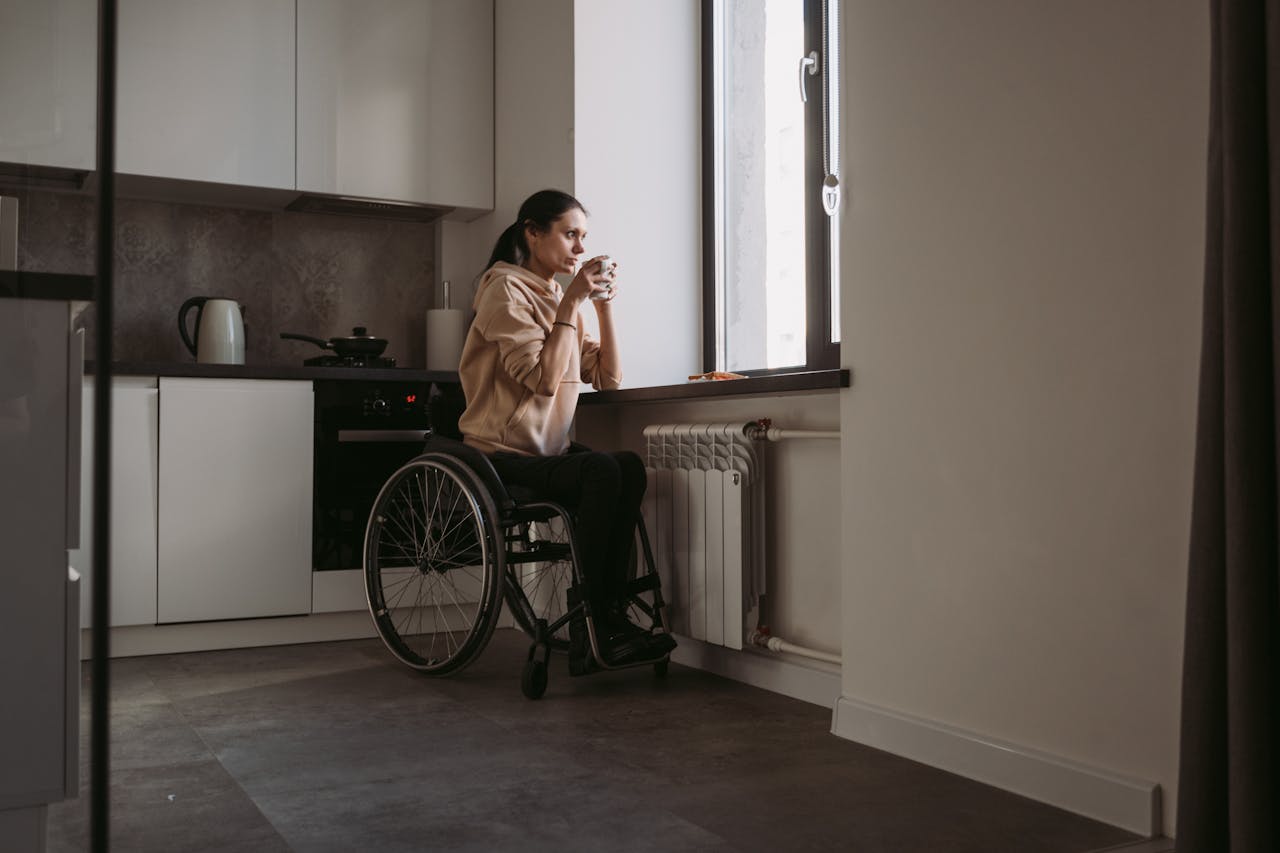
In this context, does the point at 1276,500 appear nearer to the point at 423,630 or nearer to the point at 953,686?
the point at 953,686

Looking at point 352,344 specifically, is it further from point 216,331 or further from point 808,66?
point 808,66

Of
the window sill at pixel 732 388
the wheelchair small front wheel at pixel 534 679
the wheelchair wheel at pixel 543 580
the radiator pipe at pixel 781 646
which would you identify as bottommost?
the wheelchair small front wheel at pixel 534 679

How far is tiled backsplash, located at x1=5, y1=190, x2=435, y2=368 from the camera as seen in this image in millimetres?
3777

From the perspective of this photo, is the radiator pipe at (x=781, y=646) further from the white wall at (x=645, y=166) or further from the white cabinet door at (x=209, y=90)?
the white cabinet door at (x=209, y=90)

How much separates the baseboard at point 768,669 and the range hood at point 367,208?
5.77ft

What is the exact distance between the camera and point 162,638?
3295mm

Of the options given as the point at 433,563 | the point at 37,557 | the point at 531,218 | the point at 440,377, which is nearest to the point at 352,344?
the point at 440,377

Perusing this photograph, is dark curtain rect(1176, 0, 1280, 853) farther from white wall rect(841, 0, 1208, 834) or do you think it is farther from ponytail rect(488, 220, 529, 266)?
ponytail rect(488, 220, 529, 266)

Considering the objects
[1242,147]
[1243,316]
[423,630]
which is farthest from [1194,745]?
[423,630]

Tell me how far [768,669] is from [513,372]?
956 mm

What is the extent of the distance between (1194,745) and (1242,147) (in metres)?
0.75

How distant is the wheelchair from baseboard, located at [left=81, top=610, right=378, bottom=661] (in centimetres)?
15

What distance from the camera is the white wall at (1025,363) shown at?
66.4 inches

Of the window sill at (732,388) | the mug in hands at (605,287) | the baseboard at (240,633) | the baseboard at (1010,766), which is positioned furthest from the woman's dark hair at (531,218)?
the baseboard at (1010,766)
